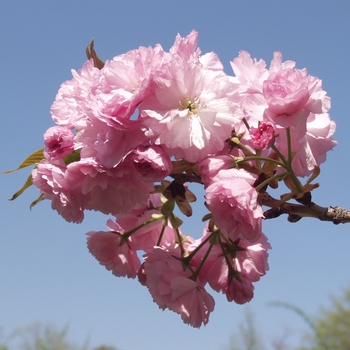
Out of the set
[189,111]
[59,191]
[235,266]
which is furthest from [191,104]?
[235,266]

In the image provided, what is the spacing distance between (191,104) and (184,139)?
0.21ft

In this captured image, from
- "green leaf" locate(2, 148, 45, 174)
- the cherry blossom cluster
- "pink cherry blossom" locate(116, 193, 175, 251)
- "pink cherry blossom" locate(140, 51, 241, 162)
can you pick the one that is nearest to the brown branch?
the cherry blossom cluster

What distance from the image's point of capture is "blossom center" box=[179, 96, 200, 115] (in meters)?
0.67

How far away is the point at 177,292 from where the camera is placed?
2.66 feet

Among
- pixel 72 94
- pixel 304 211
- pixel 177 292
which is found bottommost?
pixel 177 292

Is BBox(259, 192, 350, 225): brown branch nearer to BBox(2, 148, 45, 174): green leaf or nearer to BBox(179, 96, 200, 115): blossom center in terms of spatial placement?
BBox(179, 96, 200, 115): blossom center

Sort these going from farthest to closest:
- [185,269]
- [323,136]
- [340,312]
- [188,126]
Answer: [340,312]
[185,269]
[323,136]
[188,126]

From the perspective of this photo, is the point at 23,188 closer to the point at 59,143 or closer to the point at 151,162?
the point at 59,143

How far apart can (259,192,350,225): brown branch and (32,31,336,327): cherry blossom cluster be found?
16 mm

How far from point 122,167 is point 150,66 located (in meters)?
0.14

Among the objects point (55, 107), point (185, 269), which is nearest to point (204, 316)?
point (185, 269)

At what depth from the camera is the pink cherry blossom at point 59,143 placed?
28.2 inches

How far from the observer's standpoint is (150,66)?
2.16 feet

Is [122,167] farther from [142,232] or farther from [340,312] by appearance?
[340,312]
